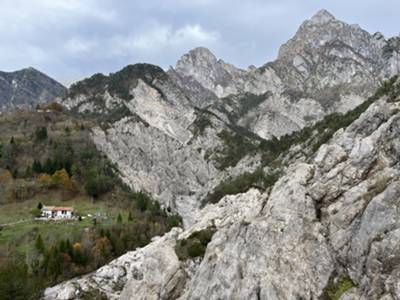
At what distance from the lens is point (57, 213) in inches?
4122

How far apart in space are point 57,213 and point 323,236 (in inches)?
3349

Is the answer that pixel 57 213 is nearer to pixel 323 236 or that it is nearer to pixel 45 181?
pixel 45 181

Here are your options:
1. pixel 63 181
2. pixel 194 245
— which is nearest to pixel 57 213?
A: pixel 63 181

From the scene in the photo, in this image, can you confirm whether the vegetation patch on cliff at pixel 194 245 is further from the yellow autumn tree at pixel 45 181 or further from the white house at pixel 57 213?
the yellow autumn tree at pixel 45 181

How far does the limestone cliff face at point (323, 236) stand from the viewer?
26984 mm

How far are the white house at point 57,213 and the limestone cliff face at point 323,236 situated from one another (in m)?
65.4

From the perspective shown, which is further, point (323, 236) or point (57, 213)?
point (57, 213)

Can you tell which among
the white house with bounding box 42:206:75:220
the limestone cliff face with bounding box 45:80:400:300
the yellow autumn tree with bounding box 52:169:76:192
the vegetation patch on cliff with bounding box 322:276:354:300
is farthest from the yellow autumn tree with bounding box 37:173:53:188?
the vegetation patch on cliff with bounding box 322:276:354:300

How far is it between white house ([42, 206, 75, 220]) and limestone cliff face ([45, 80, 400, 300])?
65395 mm

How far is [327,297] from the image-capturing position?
2805 cm

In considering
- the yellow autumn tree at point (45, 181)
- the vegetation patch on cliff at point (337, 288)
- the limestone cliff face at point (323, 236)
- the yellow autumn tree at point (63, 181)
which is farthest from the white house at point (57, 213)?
the vegetation patch on cliff at point (337, 288)

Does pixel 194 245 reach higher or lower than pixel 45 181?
lower

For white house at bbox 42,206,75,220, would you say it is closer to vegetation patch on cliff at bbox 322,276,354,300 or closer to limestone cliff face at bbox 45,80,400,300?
limestone cliff face at bbox 45,80,400,300

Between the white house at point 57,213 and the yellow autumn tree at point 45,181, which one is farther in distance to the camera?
the yellow autumn tree at point 45,181
